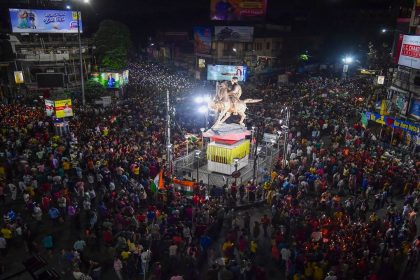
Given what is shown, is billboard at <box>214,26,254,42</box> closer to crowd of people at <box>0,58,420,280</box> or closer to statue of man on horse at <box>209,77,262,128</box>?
crowd of people at <box>0,58,420,280</box>

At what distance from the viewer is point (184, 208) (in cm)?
1514

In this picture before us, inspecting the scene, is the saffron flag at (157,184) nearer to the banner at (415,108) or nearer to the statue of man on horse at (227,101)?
the statue of man on horse at (227,101)

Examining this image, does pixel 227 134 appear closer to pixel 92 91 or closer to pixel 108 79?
pixel 92 91

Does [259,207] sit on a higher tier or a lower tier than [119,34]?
lower

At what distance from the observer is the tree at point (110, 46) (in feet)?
153

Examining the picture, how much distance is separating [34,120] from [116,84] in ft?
59.4

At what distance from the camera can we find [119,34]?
4725 cm

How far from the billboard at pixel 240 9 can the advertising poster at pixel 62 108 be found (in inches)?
1251

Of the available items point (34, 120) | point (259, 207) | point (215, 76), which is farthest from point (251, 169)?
point (215, 76)

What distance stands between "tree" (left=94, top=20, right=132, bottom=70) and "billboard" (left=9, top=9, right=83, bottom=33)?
16.3 feet

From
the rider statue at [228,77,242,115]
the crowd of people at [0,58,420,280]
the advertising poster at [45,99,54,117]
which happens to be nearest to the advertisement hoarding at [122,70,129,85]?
the crowd of people at [0,58,420,280]

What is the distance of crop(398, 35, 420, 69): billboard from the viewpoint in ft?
88.2

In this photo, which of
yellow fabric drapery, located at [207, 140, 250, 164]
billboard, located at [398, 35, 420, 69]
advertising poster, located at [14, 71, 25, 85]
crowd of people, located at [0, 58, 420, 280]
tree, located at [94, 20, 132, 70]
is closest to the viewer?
crowd of people, located at [0, 58, 420, 280]

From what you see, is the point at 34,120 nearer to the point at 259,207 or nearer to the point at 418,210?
the point at 259,207
